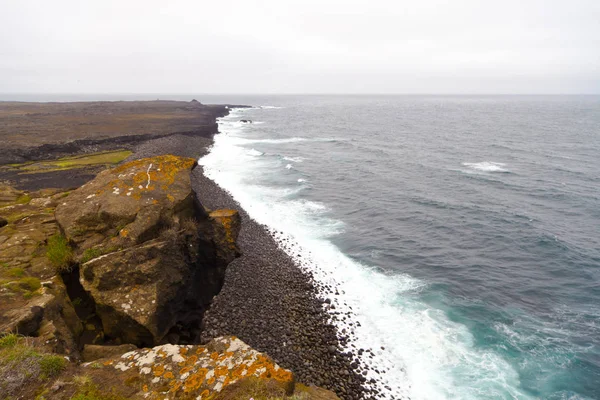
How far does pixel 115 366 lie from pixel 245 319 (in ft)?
37.5

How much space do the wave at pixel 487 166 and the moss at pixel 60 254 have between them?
60.6 m

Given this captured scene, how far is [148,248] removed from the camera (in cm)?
1195

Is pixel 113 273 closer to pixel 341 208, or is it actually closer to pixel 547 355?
pixel 547 355

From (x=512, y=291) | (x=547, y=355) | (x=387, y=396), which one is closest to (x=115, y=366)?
(x=387, y=396)

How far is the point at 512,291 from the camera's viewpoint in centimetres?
2423

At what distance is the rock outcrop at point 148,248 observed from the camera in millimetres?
10836

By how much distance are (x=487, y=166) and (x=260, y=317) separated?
55747 mm

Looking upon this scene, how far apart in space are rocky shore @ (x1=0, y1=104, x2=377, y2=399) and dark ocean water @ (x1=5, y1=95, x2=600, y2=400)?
84.1 inches

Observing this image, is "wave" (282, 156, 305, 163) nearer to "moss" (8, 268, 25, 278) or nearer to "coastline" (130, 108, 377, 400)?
"coastline" (130, 108, 377, 400)

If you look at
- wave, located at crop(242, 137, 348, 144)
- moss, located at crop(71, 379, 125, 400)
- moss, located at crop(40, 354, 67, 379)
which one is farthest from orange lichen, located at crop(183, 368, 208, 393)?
wave, located at crop(242, 137, 348, 144)

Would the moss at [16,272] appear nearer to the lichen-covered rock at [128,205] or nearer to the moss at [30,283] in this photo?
the moss at [30,283]

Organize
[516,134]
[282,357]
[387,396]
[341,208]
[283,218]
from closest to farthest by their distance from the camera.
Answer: [387,396]
[282,357]
[283,218]
[341,208]
[516,134]

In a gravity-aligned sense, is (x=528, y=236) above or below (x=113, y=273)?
below

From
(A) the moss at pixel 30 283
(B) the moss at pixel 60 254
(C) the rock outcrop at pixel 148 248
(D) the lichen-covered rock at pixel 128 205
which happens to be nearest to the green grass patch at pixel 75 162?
(D) the lichen-covered rock at pixel 128 205
